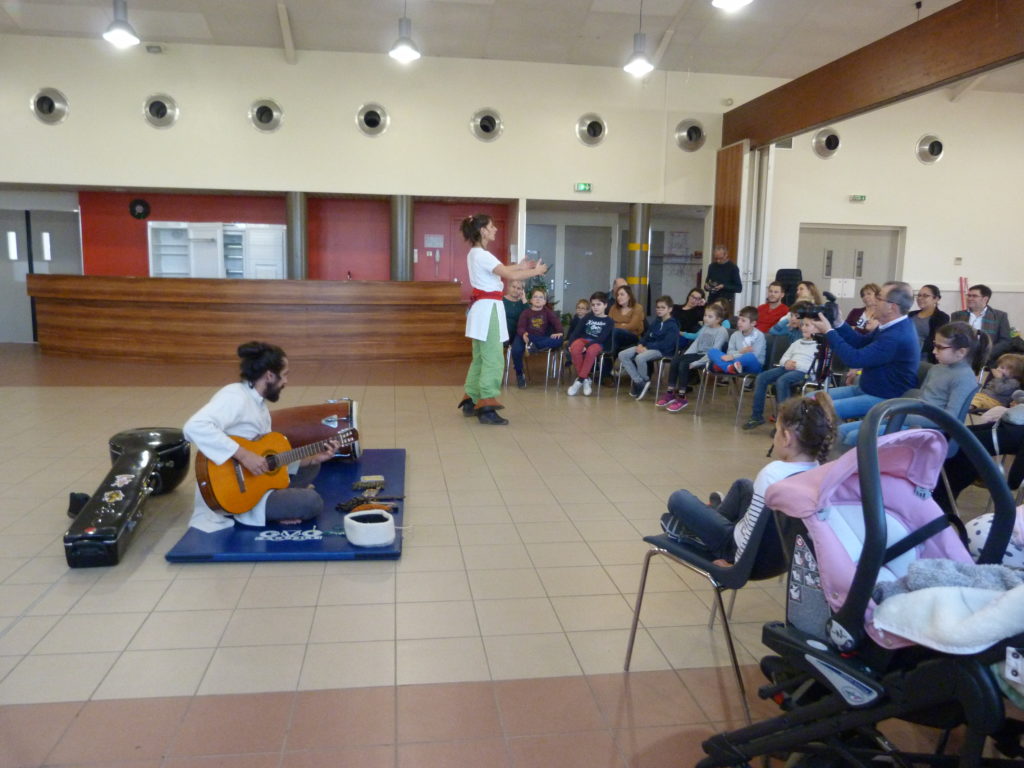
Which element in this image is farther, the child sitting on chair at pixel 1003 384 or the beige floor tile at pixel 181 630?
the child sitting on chair at pixel 1003 384

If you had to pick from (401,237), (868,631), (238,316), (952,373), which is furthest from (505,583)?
(401,237)

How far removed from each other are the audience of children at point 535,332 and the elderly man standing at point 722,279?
2.49 meters

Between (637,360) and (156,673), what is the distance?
226 inches

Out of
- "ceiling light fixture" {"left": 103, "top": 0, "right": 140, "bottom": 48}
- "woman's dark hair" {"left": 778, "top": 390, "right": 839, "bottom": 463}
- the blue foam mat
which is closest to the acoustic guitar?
the blue foam mat

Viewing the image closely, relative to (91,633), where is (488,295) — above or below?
above

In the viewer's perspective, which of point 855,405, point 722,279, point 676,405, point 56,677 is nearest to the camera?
point 56,677

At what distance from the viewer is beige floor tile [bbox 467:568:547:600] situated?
9.96 ft

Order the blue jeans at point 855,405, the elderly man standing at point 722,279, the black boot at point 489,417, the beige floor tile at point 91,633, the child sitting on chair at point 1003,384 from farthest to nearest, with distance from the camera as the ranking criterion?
the elderly man standing at point 722,279, the black boot at point 489,417, the blue jeans at point 855,405, the child sitting on chair at point 1003,384, the beige floor tile at point 91,633

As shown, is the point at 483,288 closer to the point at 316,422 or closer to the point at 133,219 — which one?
the point at 316,422

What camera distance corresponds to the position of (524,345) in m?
8.10

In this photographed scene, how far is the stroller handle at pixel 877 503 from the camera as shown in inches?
57.5

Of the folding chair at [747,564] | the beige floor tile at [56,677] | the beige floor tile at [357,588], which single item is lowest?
the beige floor tile at [56,677]

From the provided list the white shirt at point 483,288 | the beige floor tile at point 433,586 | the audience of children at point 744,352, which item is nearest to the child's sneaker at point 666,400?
the audience of children at point 744,352

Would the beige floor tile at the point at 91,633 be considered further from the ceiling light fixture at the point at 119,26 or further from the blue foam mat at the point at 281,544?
the ceiling light fixture at the point at 119,26
